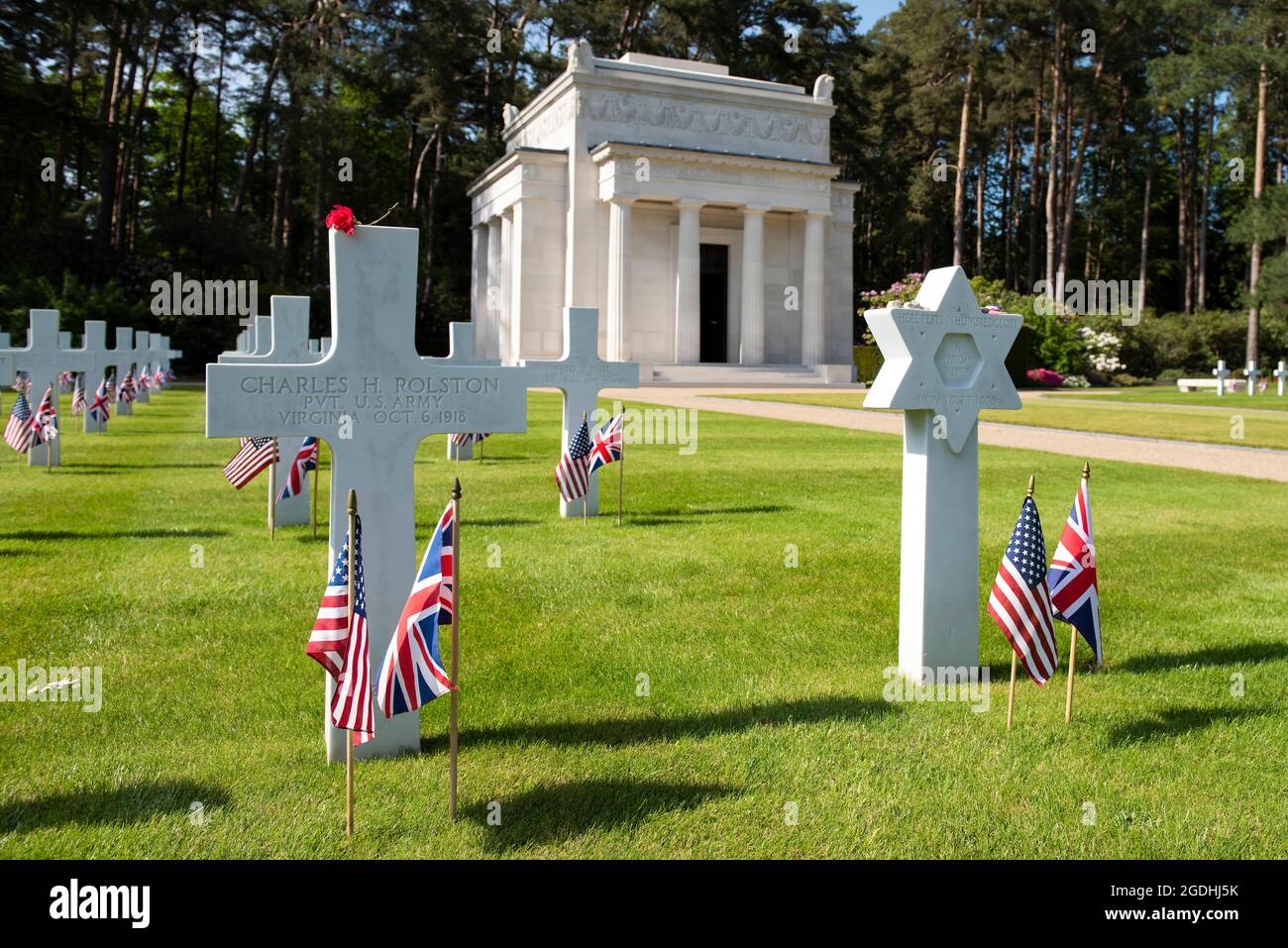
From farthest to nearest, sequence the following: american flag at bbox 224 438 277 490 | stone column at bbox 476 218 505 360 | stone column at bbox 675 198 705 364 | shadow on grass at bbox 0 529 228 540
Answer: stone column at bbox 476 218 505 360 < stone column at bbox 675 198 705 364 < american flag at bbox 224 438 277 490 < shadow on grass at bbox 0 529 228 540

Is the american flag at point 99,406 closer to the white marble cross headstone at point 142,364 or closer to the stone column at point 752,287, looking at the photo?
the white marble cross headstone at point 142,364

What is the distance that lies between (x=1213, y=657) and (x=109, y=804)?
592 cm

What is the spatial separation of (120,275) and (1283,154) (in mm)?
53047

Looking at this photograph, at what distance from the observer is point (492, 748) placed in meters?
5.13

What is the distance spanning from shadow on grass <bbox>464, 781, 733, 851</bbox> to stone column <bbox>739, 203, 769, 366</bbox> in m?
42.3

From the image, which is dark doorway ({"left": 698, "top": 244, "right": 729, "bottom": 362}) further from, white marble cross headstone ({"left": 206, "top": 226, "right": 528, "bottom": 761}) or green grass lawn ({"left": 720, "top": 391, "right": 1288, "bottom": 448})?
white marble cross headstone ({"left": 206, "top": 226, "right": 528, "bottom": 761})

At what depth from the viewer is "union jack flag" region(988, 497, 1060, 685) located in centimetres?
544

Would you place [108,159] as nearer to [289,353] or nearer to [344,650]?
[289,353]

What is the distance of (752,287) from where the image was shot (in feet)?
152

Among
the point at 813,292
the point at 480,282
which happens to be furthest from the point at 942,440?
the point at 480,282

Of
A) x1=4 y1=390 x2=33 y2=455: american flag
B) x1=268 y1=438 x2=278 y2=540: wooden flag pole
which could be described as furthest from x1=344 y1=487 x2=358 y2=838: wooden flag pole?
x1=4 y1=390 x2=33 y2=455: american flag
